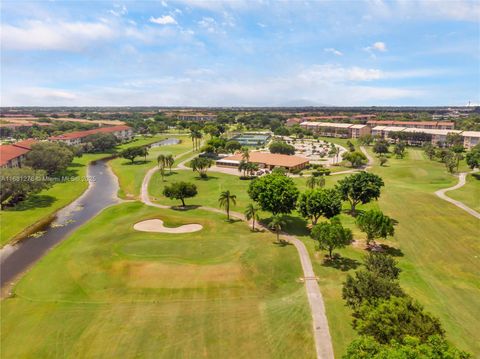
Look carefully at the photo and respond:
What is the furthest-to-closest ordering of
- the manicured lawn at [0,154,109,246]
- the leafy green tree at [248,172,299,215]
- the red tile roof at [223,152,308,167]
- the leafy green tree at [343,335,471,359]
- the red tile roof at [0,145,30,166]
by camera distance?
the red tile roof at [223,152,308,167] → the red tile roof at [0,145,30,166] → the manicured lawn at [0,154,109,246] → the leafy green tree at [248,172,299,215] → the leafy green tree at [343,335,471,359]

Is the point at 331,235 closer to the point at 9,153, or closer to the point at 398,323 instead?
the point at 398,323

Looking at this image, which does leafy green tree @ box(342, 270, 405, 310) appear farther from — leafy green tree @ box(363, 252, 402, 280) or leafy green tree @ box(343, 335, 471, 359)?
leafy green tree @ box(343, 335, 471, 359)

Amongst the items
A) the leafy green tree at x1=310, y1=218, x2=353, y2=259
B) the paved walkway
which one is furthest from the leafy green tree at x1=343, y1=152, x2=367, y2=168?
the leafy green tree at x1=310, y1=218, x2=353, y2=259

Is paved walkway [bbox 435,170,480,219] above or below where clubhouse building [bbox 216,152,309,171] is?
below

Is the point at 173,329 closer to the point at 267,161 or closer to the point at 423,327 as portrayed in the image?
the point at 423,327

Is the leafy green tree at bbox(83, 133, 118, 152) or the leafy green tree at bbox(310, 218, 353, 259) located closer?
the leafy green tree at bbox(310, 218, 353, 259)

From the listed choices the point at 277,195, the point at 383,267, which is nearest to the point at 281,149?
the point at 277,195
